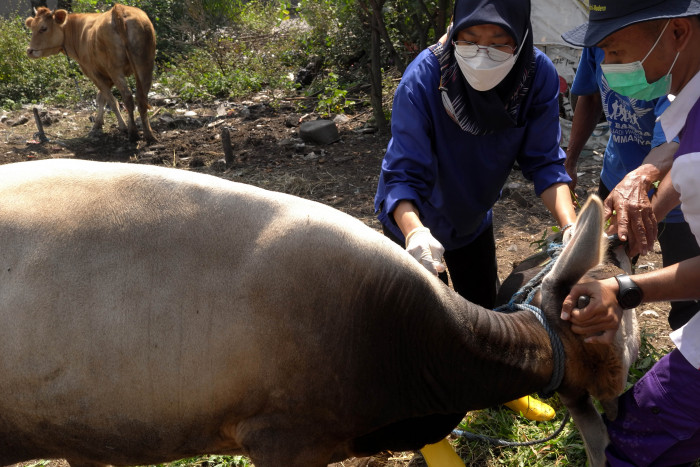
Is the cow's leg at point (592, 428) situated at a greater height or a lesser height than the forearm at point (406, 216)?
lesser

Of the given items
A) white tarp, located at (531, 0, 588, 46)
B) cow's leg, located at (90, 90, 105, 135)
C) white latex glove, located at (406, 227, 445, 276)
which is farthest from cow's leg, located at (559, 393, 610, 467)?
cow's leg, located at (90, 90, 105, 135)

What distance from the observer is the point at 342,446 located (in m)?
2.43

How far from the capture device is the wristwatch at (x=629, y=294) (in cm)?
214

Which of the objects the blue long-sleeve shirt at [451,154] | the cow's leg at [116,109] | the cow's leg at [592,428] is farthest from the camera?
the cow's leg at [116,109]

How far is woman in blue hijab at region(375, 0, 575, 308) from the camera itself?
2674 mm

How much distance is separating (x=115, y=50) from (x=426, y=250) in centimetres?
952

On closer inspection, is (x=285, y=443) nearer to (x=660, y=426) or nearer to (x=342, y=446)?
(x=342, y=446)

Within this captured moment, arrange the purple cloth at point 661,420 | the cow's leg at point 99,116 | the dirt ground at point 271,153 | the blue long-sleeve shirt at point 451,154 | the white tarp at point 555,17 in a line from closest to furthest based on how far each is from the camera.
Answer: the purple cloth at point 661,420, the blue long-sleeve shirt at point 451,154, the dirt ground at point 271,153, the white tarp at point 555,17, the cow's leg at point 99,116

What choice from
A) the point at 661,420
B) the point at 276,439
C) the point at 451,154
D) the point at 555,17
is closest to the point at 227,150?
the point at 555,17

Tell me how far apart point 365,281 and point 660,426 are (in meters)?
1.36

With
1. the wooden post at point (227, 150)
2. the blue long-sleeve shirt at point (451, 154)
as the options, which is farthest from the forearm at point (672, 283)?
the wooden post at point (227, 150)

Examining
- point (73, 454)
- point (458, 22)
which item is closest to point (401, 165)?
point (458, 22)

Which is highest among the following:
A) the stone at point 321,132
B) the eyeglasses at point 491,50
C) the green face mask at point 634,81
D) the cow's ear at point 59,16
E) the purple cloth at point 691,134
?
the cow's ear at point 59,16

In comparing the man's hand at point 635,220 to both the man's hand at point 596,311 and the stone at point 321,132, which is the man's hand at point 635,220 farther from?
the stone at point 321,132
